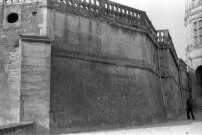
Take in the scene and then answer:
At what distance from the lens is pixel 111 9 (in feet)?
39.3

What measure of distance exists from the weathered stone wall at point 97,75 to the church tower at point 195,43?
2010 centimetres

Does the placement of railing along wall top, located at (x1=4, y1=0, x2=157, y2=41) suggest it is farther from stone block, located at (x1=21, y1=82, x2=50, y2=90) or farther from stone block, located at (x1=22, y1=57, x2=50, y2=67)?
stone block, located at (x1=21, y1=82, x2=50, y2=90)

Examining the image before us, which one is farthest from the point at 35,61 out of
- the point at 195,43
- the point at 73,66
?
the point at 195,43

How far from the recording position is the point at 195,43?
32.7 meters

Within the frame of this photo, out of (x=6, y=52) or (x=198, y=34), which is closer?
(x=6, y=52)

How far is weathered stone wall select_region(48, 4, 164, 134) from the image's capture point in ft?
31.0

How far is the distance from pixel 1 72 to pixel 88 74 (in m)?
2.95

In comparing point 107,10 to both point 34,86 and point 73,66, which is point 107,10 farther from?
point 34,86

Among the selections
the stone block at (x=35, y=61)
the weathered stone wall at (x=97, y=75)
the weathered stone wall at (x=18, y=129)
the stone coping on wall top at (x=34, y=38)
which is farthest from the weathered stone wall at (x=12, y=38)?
the weathered stone wall at (x=18, y=129)

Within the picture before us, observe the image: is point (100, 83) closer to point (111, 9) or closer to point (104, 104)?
point (104, 104)

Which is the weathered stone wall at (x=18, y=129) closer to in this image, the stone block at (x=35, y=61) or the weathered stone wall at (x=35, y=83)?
the weathered stone wall at (x=35, y=83)

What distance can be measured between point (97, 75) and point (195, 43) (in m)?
24.6

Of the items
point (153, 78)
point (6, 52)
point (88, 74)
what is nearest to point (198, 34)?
point (153, 78)

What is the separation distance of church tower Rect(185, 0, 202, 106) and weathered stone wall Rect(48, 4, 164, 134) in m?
20.1
